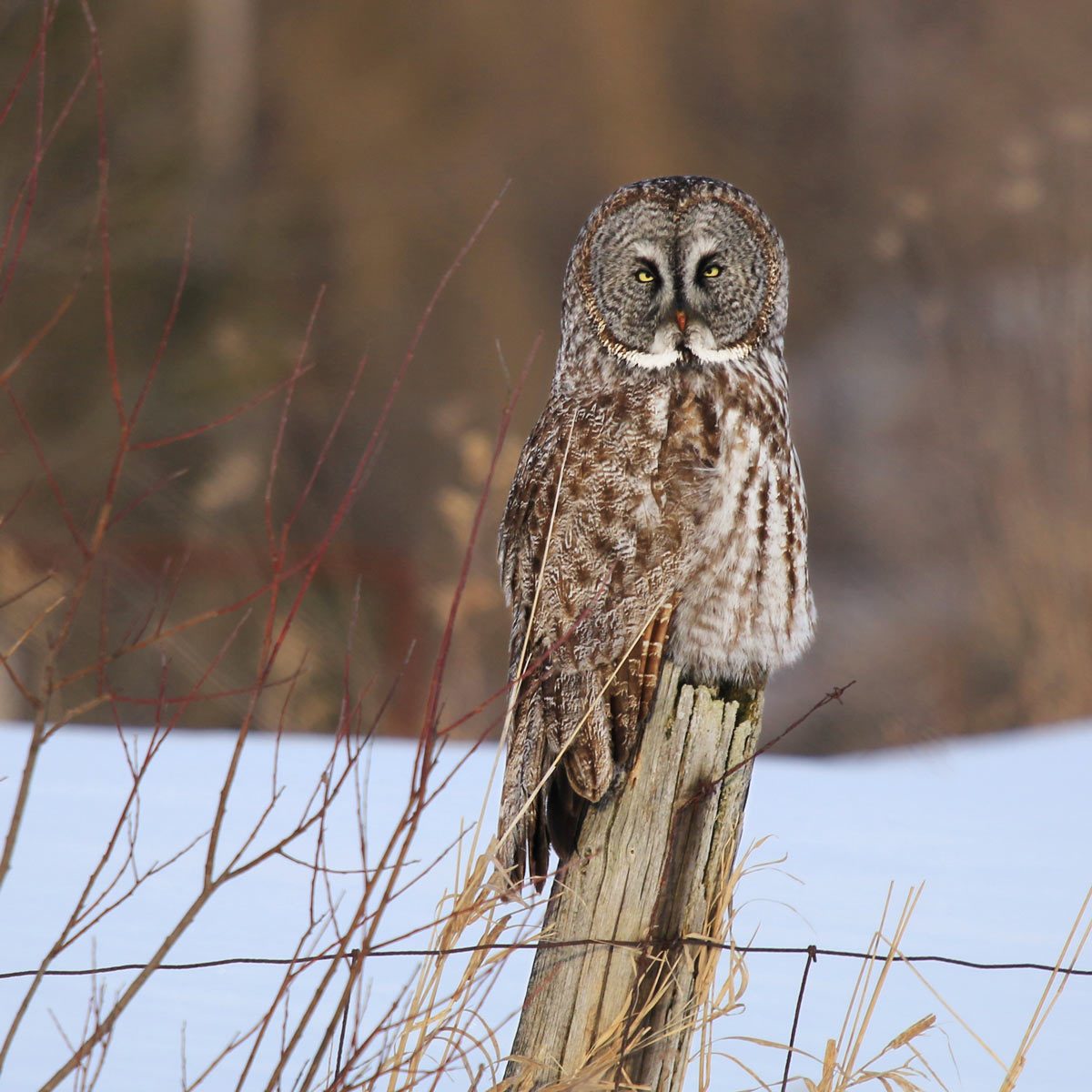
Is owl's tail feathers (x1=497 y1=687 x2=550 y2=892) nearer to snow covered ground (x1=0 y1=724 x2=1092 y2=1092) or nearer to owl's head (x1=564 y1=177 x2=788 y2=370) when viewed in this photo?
snow covered ground (x1=0 y1=724 x2=1092 y2=1092)

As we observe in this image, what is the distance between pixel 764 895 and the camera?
2.83 m

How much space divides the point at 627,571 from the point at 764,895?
1232 millimetres

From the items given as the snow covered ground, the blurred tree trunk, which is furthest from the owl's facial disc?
the blurred tree trunk

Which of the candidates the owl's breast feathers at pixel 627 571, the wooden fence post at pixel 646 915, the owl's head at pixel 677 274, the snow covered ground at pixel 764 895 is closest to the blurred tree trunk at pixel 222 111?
the snow covered ground at pixel 764 895

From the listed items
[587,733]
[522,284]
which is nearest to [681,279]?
[587,733]

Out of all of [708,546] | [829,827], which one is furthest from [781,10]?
[708,546]

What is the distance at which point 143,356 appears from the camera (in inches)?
376

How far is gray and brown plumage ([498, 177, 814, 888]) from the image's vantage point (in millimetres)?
1810

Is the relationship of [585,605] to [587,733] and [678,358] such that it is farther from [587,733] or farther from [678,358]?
[678,358]

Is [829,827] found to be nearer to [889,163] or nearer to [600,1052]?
[600,1052]

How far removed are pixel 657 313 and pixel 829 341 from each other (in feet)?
30.9

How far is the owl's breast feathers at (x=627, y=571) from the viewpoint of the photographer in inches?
70.8

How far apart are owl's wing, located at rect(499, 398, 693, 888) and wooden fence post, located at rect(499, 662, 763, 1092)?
7cm

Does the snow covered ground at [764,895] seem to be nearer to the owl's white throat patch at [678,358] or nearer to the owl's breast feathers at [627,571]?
the owl's breast feathers at [627,571]
